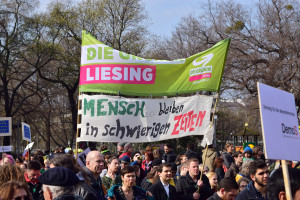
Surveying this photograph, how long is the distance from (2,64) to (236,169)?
93.7ft

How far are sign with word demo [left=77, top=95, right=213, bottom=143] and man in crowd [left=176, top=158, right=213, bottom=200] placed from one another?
0.57m

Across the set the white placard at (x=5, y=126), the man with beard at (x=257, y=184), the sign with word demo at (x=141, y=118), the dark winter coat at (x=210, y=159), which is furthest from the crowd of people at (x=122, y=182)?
the white placard at (x=5, y=126)

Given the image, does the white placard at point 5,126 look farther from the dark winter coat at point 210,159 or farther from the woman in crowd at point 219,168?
the woman in crowd at point 219,168

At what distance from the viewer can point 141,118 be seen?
359 inches

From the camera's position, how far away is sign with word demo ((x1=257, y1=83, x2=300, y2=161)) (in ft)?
13.1

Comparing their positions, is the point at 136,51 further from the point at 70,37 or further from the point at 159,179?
the point at 159,179

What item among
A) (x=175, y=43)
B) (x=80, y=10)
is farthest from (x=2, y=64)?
(x=175, y=43)

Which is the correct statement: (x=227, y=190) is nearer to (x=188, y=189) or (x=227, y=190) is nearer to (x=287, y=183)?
(x=188, y=189)

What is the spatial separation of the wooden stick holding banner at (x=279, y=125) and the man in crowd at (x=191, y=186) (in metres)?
4.56

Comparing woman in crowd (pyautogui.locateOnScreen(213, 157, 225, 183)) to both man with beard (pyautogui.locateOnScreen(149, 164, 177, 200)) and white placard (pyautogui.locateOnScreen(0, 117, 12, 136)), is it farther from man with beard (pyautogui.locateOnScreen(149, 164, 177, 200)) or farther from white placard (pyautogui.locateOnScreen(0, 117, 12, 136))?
white placard (pyautogui.locateOnScreen(0, 117, 12, 136))

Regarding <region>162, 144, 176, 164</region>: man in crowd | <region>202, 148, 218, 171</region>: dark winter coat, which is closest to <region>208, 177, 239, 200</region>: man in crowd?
<region>162, 144, 176, 164</region>: man in crowd

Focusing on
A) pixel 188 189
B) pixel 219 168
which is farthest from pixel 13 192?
pixel 219 168

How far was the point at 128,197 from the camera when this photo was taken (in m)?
7.23

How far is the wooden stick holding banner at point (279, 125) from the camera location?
Result: 3964 millimetres
